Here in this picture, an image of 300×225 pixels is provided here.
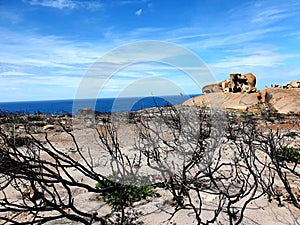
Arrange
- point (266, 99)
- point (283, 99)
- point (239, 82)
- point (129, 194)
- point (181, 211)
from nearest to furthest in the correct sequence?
point (181, 211), point (129, 194), point (283, 99), point (266, 99), point (239, 82)

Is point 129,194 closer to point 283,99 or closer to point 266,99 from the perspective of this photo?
point 283,99

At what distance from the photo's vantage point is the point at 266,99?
84.1 ft

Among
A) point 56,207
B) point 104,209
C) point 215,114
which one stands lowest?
point 104,209

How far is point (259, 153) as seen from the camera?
974 centimetres

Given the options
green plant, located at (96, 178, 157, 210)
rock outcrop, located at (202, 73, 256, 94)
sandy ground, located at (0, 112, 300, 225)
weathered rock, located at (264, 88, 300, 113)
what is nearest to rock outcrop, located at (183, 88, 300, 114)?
weathered rock, located at (264, 88, 300, 113)

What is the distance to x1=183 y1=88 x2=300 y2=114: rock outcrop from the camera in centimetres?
2248

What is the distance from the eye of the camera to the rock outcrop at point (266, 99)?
73.8 ft

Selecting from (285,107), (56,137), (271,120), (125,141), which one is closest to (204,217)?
(125,141)

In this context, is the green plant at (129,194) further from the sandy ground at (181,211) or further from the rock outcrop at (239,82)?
the rock outcrop at (239,82)

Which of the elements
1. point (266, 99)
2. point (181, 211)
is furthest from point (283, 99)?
point (181, 211)

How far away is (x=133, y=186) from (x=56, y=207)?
2710 millimetres

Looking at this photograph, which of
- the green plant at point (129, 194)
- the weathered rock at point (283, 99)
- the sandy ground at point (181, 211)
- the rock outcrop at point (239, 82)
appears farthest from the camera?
the rock outcrop at point (239, 82)

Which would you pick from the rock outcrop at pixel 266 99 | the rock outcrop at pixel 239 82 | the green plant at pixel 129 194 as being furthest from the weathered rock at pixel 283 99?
the green plant at pixel 129 194

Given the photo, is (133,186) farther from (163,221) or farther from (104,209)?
(163,221)
